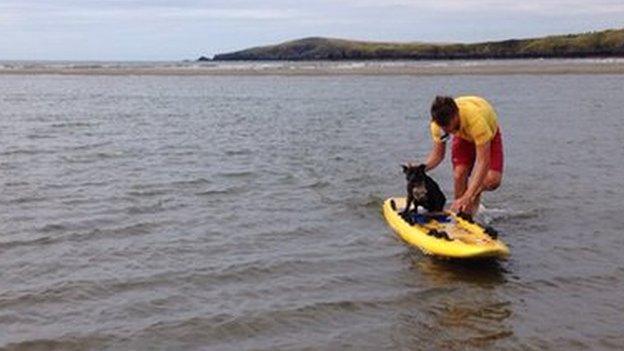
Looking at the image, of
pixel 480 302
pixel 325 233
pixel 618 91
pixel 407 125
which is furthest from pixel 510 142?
pixel 618 91

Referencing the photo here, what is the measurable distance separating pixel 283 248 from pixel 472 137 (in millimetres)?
2627

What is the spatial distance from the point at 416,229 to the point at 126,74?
57.0 metres

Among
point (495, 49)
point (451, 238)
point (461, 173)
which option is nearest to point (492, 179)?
point (461, 173)

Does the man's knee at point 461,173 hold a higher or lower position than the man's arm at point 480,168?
lower

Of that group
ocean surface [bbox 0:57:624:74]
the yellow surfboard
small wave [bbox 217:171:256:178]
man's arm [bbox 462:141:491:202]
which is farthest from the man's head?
ocean surface [bbox 0:57:624:74]

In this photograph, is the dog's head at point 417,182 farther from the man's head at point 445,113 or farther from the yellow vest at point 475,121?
the man's head at point 445,113

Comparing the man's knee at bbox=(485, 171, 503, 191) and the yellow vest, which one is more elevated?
the yellow vest

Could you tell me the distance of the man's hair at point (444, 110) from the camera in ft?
30.3

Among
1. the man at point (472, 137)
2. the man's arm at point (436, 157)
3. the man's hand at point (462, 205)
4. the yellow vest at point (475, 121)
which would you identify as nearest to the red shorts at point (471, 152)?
the man at point (472, 137)

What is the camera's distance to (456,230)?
957cm

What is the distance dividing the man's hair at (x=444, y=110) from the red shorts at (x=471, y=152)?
953 millimetres

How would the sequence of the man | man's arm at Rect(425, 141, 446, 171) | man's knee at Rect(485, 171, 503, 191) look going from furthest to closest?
1. man's arm at Rect(425, 141, 446, 171)
2. man's knee at Rect(485, 171, 503, 191)
3. the man

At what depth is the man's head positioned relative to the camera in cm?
924

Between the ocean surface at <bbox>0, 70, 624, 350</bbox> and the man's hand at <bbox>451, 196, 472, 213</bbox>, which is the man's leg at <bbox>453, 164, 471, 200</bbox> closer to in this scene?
the man's hand at <bbox>451, 196, 472, 213</bbox>
